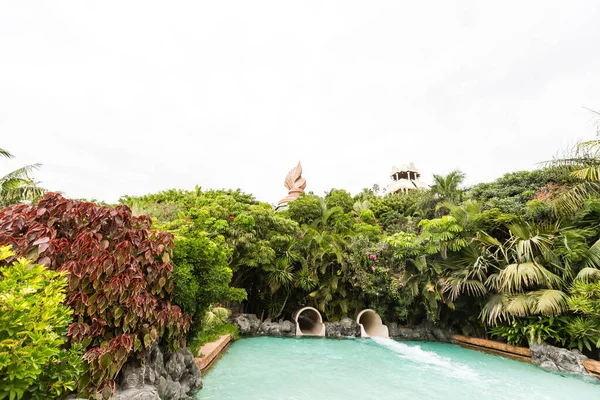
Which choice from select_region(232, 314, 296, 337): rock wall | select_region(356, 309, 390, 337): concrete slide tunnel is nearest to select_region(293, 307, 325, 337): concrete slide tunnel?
select_region(232, 314, 296, 337): rock wall

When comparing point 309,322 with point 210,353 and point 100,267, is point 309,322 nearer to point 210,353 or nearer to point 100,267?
point 210,353

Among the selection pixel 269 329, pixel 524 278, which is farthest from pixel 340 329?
pixel 524 278

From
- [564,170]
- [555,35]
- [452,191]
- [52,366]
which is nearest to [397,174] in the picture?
[452,191]

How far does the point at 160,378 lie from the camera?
2926mm

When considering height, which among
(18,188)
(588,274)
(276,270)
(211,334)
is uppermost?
(18,188)

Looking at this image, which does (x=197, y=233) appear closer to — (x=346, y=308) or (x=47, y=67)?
(x=47, y=67)

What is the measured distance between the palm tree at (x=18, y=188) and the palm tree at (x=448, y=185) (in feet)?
47.7

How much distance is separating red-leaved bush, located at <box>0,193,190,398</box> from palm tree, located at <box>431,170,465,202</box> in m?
12.4

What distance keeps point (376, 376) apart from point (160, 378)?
3.58 m

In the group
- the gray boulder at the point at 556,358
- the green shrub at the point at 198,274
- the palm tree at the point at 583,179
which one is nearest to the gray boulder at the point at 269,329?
the green shrub at the point at 198,274

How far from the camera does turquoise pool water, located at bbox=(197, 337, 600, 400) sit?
4098mm

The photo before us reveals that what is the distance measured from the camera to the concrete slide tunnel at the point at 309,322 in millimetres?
8953

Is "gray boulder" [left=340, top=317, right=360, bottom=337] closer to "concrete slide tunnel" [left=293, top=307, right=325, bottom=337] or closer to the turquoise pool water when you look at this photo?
"concrete slide tunnel" [left=293, top=307, right=325, bottom=337]

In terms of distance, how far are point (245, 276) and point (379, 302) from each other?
4.25 m
